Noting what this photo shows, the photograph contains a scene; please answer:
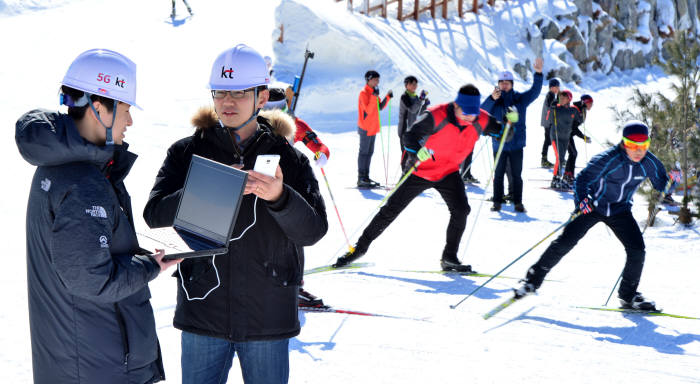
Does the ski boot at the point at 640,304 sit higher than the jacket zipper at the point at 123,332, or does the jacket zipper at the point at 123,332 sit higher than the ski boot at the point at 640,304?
the jacket zipper at the point at 123,332

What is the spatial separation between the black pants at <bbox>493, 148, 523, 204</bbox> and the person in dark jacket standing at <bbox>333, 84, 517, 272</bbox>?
3139 millimetres

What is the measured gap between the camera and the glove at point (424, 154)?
6.43 meters

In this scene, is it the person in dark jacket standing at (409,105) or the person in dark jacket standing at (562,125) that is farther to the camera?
the person in dark jacket standing at (562,125)

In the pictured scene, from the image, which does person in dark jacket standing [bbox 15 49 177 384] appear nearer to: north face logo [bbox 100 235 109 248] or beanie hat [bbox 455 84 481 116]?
north face logo [bbox 100 235 109 248]

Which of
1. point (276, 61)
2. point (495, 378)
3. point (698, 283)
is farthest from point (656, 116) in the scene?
point (276, 61)

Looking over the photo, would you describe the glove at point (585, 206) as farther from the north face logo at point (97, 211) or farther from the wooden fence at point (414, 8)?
the wooden fence at point (414, 8)

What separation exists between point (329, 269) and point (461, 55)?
1787 centimetres

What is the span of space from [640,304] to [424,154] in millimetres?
2263

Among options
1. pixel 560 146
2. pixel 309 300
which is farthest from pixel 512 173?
pixel 309 300

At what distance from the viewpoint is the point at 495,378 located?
423 centimetres

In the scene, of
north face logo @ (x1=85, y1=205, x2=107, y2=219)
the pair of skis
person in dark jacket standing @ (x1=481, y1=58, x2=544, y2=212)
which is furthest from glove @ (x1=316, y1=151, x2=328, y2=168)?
north face logo @ (x1=85, y1=205, x2=107, y2=219)

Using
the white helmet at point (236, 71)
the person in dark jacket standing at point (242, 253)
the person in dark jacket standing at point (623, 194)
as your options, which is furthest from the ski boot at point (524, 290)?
the white helmet at point (236, 71)

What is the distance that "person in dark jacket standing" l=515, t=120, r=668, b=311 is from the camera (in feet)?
18.1

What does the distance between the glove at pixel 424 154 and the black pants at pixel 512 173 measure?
3.61 m
